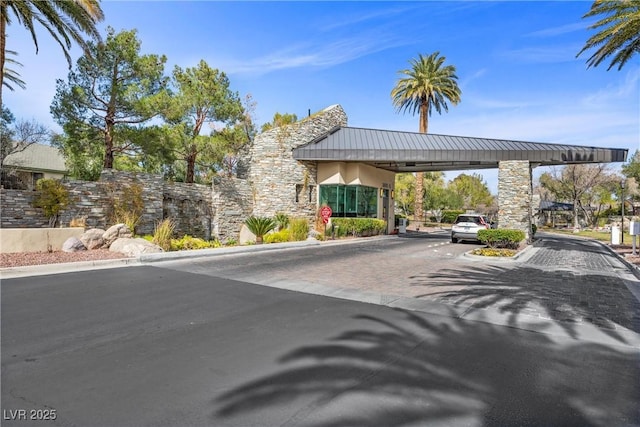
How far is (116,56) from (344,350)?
63.1 feet

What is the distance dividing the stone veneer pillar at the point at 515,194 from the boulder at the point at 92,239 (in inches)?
721

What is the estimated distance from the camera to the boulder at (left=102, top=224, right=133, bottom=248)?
1290 centimetres

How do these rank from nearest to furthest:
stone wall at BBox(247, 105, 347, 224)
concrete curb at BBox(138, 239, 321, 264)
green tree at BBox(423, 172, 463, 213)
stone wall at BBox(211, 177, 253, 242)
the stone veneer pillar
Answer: concrete curb at BBox(138, 239, 321, 264), the stone veneer pillar, stone wall at BBox(211, 177, 253, 242), stone wall at BBox(247, 105, 347, 224), green tree at BBox(423, 172, 463, 213)

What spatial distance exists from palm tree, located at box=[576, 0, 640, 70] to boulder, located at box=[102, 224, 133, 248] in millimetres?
18968

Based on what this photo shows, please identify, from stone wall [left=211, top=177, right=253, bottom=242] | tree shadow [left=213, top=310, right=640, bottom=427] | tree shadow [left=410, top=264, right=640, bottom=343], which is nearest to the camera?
tree shadow [left=213, top=310, right=640, bottom=427]

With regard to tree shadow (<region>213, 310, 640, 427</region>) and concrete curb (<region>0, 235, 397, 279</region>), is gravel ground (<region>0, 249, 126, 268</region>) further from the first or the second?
tree shadow (<region>213, 310, 640, 427</region>)

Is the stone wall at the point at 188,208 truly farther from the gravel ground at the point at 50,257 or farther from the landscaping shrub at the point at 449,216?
the landscaping shrub at the point at 449,216

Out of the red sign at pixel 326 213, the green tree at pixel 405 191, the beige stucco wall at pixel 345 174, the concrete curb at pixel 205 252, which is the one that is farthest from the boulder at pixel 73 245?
the green tree at pixel 405 191

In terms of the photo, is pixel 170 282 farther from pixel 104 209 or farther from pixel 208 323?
pixel 104 209

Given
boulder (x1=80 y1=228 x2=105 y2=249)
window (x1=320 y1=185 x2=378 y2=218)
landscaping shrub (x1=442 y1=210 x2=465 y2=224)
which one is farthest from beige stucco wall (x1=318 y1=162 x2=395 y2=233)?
landscaping shrub (x1=442 y1=210 x2=465 y2=224)

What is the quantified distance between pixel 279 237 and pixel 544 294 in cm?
1298

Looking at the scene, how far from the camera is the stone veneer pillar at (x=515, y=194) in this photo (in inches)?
727

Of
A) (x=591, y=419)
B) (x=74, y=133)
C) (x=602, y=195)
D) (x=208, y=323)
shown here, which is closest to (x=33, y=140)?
(x=74, y=133)

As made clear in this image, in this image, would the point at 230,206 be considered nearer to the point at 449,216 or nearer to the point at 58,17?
the point at 58,17
